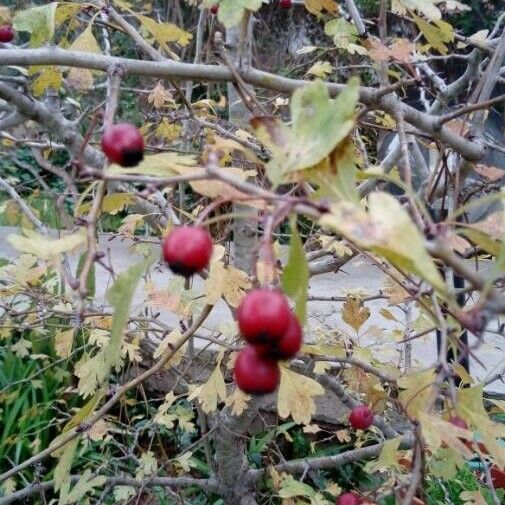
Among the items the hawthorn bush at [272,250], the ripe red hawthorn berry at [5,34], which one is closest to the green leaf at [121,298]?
the hawthorn bush at [272,250]

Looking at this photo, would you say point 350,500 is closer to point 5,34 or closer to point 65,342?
→ point 65,342

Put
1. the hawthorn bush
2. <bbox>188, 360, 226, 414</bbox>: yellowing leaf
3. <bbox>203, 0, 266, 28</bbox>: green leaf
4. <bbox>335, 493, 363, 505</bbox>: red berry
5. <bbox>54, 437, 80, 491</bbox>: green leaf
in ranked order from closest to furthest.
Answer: the hawthorn bush < <bbox>203, 0, 266, 28</bbox>: green leaf < <bbox>54, 437, 80, 491</bbox>: green leaf < <bbox>335, 493, 363, 505</bbox>: red berry < <bbox>188, 360, 226, 414</bbox>: yellowing leaf

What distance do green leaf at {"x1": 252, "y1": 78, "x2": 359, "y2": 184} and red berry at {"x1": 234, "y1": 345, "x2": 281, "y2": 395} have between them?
0.45 ft

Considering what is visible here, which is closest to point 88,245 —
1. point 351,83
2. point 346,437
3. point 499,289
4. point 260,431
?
point 351,83

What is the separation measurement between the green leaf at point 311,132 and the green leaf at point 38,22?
56 centimetres

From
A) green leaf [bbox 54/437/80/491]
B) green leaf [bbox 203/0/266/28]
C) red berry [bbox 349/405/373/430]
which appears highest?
green leaf [bbox 203/0/266/28]

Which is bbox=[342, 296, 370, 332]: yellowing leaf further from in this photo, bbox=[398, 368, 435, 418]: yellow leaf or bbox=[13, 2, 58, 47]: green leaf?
bbox=[13, 2, 58, 47]: green leaf

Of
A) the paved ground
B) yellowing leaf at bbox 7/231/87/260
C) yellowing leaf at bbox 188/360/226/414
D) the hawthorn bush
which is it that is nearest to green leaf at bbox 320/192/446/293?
the hawthorn bush

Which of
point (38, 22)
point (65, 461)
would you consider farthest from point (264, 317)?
point (38, 22)

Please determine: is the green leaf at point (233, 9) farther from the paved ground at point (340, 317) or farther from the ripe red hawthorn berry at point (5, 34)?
the paved ground at point (340, 317)

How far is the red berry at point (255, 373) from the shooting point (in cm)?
53

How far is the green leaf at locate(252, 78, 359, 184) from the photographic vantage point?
0.47 metres

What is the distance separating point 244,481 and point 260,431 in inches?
26.1

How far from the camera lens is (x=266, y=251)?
19.1 inches
